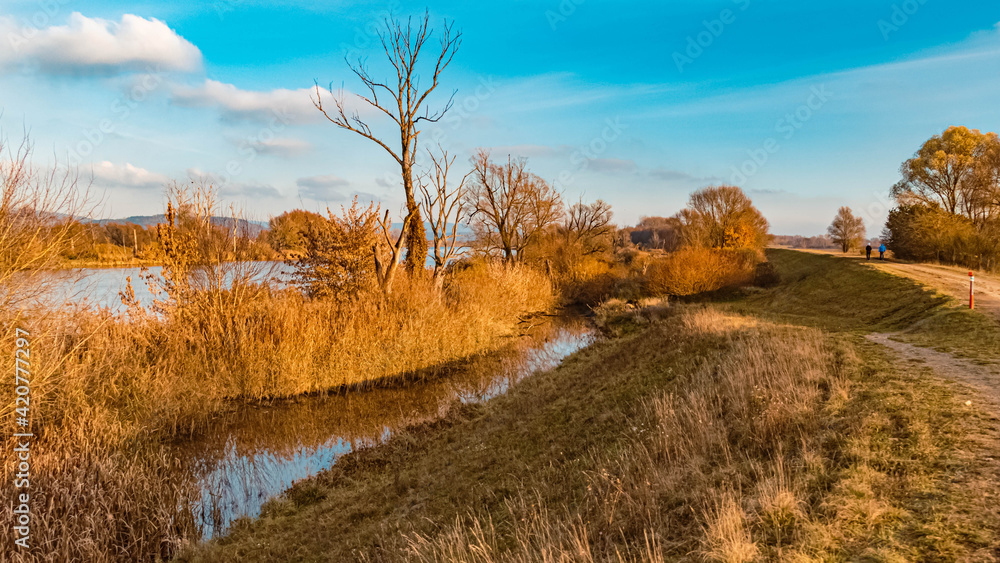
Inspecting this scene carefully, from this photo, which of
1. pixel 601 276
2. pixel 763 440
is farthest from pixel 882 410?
pixel 601 276

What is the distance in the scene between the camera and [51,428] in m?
8.15

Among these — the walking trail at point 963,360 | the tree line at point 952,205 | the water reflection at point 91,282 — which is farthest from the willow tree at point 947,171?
the water reflection at point 91,282

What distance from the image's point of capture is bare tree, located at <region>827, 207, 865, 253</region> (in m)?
52.8

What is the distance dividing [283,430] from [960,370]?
1368 cm

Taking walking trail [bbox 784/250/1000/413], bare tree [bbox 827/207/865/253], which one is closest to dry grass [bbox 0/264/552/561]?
walking trail [bbox 784/250/1000/413]

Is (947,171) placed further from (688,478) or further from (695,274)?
(688,478)

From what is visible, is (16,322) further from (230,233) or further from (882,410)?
(882,410)

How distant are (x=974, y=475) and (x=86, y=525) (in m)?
10.4

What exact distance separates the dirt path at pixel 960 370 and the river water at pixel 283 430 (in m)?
9.82

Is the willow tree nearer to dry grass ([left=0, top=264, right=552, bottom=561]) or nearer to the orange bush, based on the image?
the orange bush

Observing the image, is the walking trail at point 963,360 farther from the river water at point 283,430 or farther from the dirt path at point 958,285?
the river water at point 283,430

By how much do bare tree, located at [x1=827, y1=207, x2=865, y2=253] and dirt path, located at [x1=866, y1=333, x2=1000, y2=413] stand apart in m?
51.9

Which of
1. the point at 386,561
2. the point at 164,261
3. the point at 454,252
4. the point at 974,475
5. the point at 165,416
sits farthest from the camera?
the point at 454,252

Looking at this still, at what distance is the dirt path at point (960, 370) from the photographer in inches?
257
